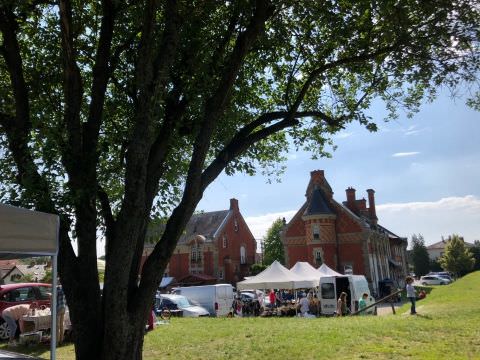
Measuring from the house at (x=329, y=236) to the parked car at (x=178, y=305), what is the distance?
2628 centimetres

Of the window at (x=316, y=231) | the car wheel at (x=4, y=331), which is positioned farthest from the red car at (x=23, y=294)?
the window at (x=316, y=231)

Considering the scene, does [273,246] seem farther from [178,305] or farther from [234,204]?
[178,305]

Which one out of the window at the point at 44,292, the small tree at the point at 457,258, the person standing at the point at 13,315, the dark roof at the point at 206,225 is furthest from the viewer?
the small tree at the point at 457,258

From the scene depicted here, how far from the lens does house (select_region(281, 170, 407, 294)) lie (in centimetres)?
4956

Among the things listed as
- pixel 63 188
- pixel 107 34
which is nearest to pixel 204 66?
pixel 107 34

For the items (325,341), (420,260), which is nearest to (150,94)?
(325,341)

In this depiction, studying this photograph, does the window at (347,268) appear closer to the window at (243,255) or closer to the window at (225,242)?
the window at (225,242)

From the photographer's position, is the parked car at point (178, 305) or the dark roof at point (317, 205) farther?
the dark roof at point (317, 205)

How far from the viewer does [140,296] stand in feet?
22.3

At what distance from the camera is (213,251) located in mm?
58375

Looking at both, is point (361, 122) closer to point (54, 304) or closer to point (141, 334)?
point (141, 334)

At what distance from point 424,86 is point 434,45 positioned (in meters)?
1.52

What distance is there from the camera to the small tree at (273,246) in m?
80.3

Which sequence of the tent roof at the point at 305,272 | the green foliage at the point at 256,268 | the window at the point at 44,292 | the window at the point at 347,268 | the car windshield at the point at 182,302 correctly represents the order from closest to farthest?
the window at the point at 44,292
the car windshield at the point at 182,302
the tent roof at the point at 305,272
the window at the point at 347,268
the green foliage at the point at 256,268
